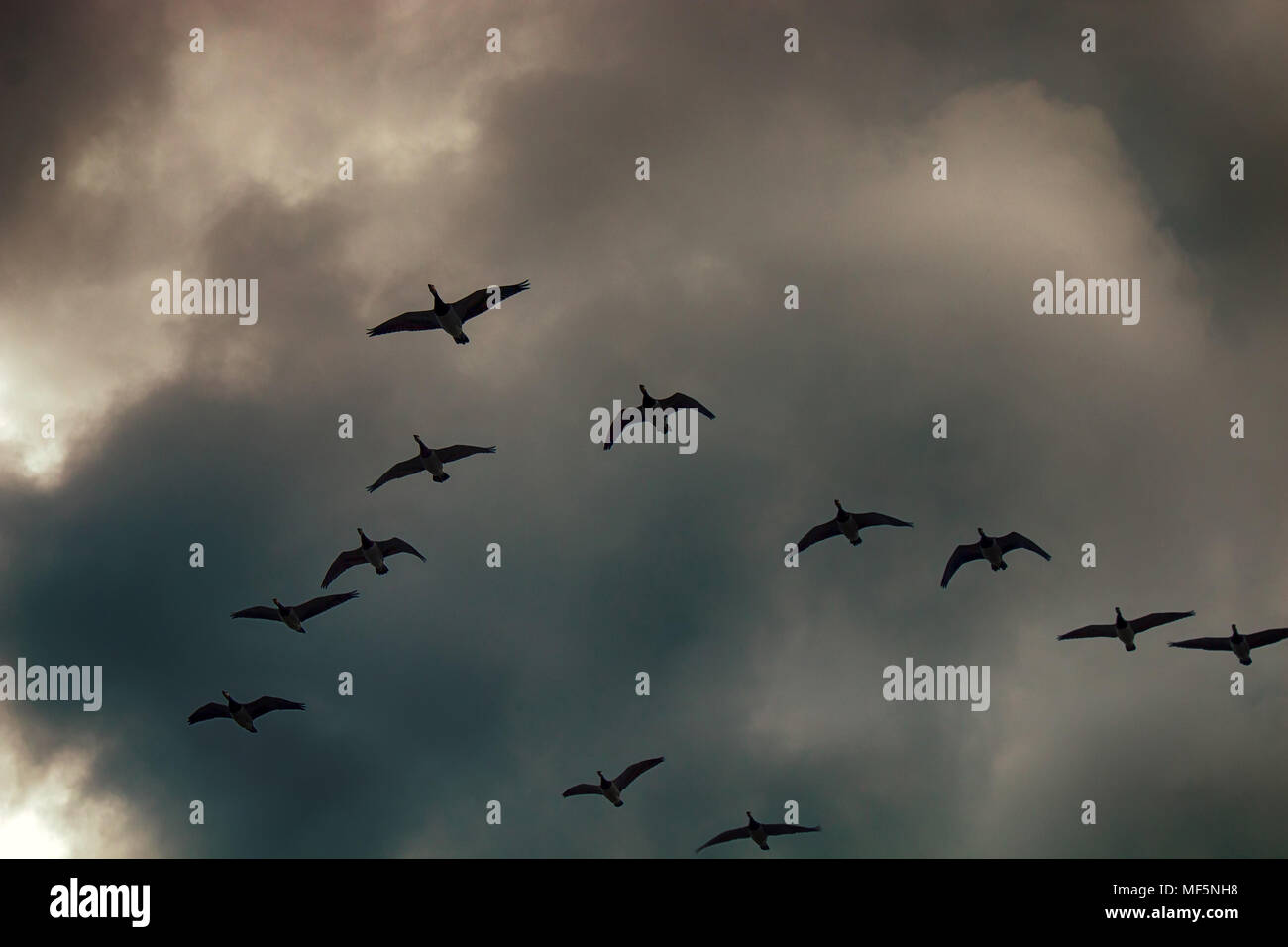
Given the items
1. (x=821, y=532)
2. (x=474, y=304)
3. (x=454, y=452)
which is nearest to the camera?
(x=474, y=304)

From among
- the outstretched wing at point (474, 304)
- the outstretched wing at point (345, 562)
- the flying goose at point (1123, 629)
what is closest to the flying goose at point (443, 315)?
the outstretched wing at point (474, 304)

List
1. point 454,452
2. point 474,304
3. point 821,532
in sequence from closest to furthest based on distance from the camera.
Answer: point 474,304 < point 454,452 < point 821,532

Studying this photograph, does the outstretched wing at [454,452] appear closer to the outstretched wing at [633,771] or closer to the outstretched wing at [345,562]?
the outstretched wing at [345,562]

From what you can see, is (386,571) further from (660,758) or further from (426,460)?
(660,758)

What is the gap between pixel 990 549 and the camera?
105m

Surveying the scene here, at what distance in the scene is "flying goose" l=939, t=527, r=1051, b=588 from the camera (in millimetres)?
104688

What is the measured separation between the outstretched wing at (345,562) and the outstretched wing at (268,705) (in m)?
10.2

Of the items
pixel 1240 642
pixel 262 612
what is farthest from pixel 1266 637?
pixel 262 612

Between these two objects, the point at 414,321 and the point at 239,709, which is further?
the point at 239,709

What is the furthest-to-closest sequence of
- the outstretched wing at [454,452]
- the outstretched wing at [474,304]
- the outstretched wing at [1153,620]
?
the outstretched wing at [1153,620]
the outstretched wing at [454,452]
the outstretched wing at [474,304]

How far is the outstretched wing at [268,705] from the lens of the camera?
10500 cm

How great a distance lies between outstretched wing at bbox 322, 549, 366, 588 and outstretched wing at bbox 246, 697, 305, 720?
10.2 m

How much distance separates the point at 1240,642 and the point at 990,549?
21962 mm
